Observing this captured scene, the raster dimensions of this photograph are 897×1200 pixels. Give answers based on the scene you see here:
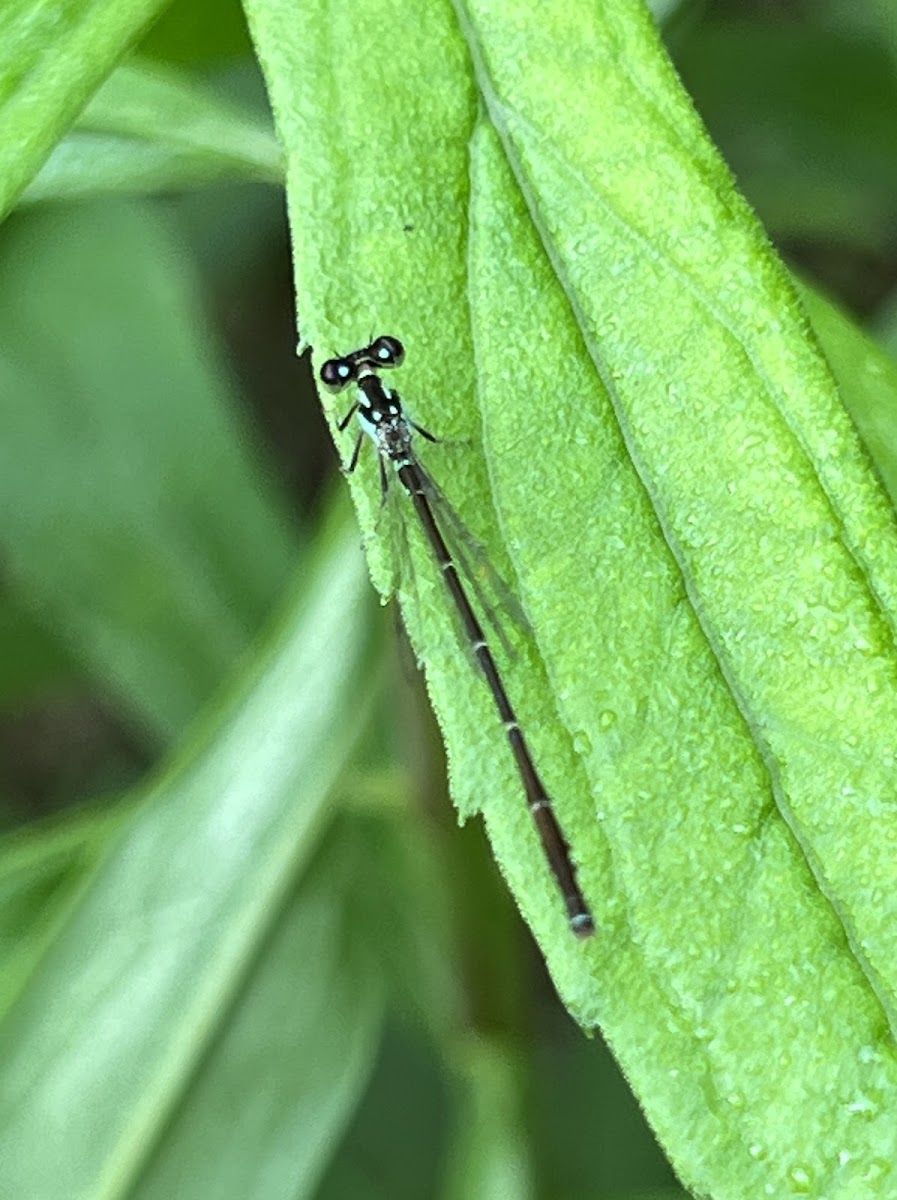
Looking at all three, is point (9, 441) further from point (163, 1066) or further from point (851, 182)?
point (851, 182)

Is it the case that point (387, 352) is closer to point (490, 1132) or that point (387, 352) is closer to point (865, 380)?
point (865, 380)

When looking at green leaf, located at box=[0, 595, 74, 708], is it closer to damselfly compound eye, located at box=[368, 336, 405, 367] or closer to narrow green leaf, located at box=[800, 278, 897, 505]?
damselfly compound eye, located at box=[368, 336, 405, 367]

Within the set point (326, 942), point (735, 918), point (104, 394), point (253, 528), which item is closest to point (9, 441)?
point (104, 394)

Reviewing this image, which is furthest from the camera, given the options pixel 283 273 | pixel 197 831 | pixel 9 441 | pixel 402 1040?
pixel 283 273

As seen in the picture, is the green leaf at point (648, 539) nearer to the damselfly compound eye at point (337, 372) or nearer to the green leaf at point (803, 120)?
the damselfly compound eye at point (337, 372)

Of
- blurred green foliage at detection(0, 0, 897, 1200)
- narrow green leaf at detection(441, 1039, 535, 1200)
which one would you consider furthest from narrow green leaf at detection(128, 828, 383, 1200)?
narrow green leaf at detection(441, 1039, 535, 1200)

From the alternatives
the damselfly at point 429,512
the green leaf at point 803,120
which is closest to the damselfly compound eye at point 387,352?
the damselfly at point 429,512
